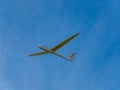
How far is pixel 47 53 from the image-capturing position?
140 meters

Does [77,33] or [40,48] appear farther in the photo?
[40,48]

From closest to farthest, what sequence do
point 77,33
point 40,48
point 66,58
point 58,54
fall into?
point 77,33, point 40,48, point 58,54, point 66,58

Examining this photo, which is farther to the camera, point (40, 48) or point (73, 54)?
point (73, 54)

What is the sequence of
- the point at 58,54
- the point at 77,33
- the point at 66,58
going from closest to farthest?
the point at 77,33 < the point at 58,54 < the point at 66,58

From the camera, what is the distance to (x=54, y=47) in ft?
456

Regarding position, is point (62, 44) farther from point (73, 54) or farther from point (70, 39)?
point (73, 54)

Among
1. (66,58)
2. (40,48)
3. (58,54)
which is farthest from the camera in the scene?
(66,58)

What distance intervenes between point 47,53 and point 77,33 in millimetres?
20248

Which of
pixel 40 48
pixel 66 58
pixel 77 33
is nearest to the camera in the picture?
pixel 77 33

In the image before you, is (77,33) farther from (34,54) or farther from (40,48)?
(34,54)

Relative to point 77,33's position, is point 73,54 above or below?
above

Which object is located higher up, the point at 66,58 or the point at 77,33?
the point at 66,58

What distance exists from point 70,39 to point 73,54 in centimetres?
2986

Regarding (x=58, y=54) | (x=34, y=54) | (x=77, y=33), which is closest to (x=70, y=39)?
(x=77, y=33)
